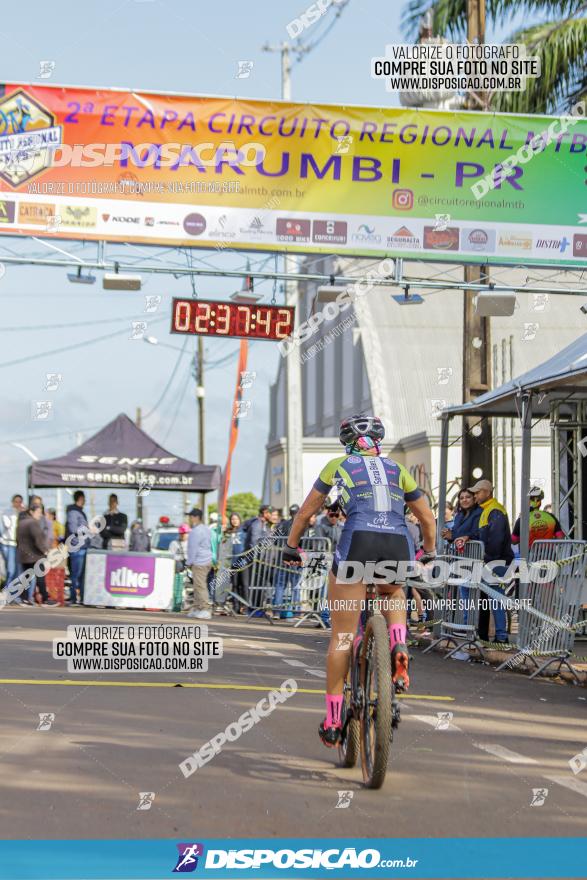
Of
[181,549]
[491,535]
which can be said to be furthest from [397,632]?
[181,549]

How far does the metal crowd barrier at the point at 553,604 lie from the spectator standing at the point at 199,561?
8.96 m

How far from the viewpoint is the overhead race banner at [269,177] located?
18.8 meters

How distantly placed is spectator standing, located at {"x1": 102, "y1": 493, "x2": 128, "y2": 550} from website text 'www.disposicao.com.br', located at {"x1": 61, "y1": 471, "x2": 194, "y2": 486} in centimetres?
104

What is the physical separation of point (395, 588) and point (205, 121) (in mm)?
13027

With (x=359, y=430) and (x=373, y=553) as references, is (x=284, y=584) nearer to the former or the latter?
(x=359, y=430)

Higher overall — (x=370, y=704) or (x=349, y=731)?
(x=370, y=704)

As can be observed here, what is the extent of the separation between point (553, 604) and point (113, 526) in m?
14.9

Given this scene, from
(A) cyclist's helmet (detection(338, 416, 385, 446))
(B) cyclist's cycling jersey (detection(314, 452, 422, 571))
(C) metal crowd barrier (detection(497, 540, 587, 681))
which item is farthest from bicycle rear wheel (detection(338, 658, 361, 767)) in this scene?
(C) metal crowd barrier (detection(497, 540, 587, 681))

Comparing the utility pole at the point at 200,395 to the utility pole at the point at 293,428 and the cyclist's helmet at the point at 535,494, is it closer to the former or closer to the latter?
the utility pole at the point at 293,428

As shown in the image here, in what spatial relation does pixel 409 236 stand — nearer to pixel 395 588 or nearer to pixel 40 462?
pixel 40 462

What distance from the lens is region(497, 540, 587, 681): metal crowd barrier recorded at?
40.7 feet

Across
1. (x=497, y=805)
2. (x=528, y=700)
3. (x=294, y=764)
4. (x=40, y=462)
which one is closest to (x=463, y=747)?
(x=294, y=764)

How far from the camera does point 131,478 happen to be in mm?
25562

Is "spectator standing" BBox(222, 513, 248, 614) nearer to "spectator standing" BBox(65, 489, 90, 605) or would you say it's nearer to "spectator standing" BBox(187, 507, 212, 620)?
Result: "spectator standing" BBox(187, 507, 212, 620)
